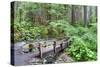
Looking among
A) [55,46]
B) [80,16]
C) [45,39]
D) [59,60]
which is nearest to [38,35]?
[45,39]

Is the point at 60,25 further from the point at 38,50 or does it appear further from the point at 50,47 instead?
the point at 38,50

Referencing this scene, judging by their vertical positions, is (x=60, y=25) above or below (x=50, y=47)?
above

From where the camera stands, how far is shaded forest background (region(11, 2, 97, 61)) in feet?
9.10

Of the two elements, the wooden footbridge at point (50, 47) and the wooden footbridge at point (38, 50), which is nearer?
the wooden footbridge at point (38, 50)

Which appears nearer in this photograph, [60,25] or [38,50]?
[38,50]

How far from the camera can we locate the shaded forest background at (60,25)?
9.10 feet

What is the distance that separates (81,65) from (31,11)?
44.1 inches

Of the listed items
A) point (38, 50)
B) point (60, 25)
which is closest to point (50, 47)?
point (38, 50)

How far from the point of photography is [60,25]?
3.00 m

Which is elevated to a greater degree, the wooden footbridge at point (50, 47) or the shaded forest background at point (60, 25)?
the shaded forest background at point (60, 25)

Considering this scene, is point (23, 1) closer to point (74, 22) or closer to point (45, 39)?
point (45, 39)

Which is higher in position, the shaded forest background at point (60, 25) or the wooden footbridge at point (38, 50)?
the shaded forest background at point (60, 25)
